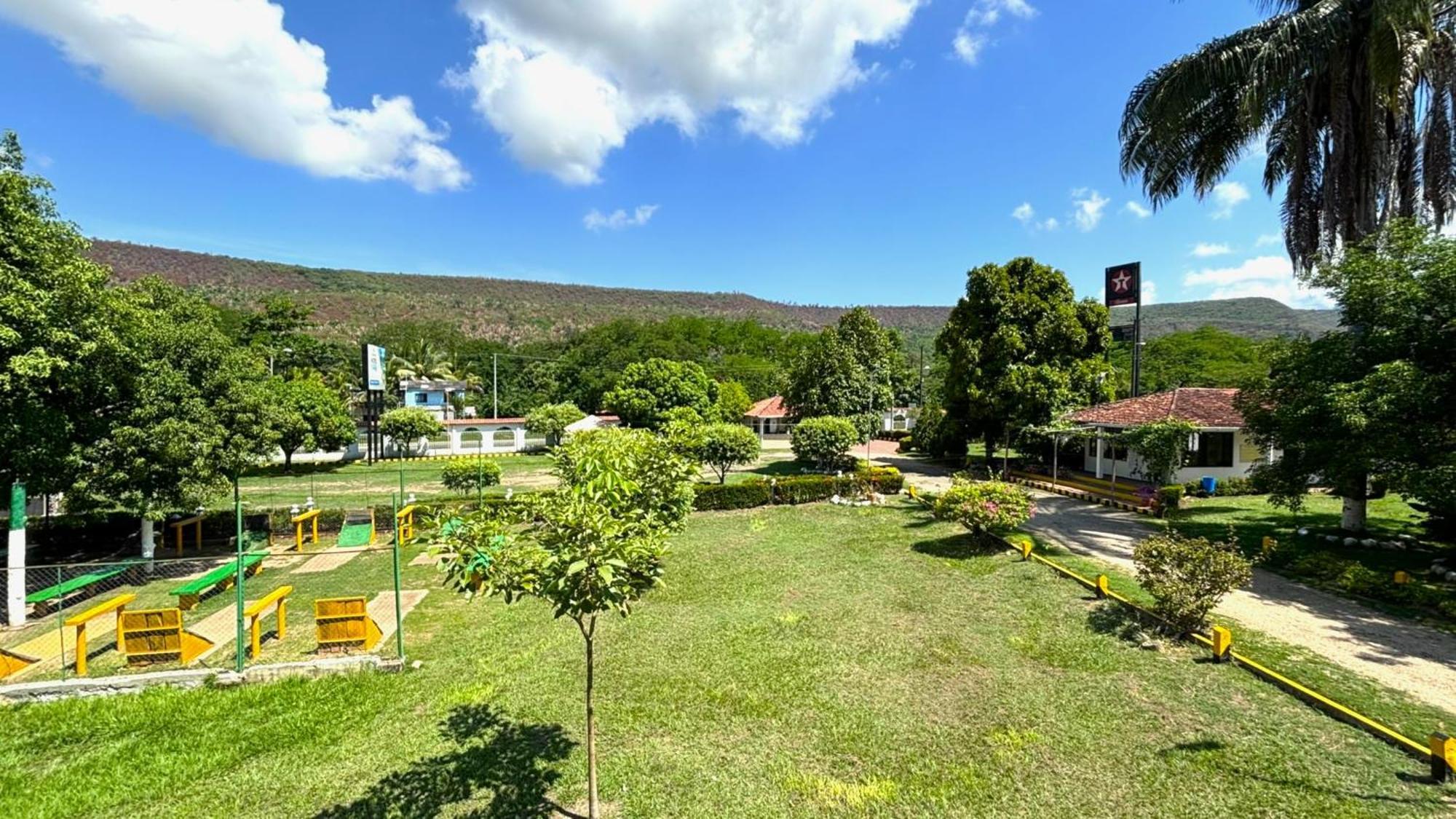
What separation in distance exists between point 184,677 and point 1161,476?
21.7 meters

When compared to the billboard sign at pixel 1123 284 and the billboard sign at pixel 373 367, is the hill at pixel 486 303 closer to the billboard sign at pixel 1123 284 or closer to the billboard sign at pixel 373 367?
the billboard sign at pixel 373 367

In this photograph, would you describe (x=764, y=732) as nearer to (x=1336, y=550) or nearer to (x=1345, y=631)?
(x=1345, y=631)

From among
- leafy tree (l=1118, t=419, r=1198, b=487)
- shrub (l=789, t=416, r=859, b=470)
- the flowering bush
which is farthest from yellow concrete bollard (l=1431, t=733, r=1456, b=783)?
shrub (l=789, t=416, r=859, b=470)

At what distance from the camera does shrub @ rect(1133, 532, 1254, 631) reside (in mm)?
7633

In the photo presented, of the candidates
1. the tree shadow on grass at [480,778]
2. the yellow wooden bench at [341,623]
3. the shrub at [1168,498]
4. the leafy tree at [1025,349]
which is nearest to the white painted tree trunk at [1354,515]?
the shrub at [1168,498]

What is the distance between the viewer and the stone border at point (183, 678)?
6.92 m

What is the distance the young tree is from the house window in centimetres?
2353

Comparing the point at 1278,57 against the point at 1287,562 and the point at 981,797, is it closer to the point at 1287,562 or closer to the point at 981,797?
the point at 1287,562

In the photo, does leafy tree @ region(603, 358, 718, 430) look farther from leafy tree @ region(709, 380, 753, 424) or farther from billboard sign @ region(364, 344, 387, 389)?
billboard sign @ region(364, 344, 387, 389)

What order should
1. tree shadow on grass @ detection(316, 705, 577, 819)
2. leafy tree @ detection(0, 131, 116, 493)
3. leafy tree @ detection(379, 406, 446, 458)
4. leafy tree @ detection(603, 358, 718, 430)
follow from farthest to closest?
leafy tree @ detection(603, 358, 718, 430), leafy tree @ detection(379, 406, 446, 458), leafy tree @ detection(0, 131, 116, 493), tree shadow on grass @ detection(316, 705, 577, 819)

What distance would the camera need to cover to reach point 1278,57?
12.5m

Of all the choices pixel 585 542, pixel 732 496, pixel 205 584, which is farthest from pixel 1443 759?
pixel 205 584

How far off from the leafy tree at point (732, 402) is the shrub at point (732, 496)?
25.5 m

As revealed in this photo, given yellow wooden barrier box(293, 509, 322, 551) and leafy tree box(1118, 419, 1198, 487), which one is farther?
leafy tree box(1118, 419, 1198, 487)
